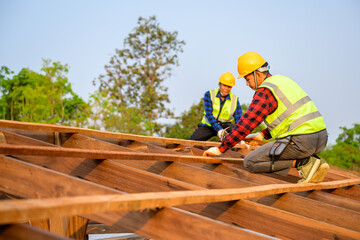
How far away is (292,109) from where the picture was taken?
3.77 metres

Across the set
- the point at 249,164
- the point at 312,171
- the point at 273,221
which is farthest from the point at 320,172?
the point at 273,221

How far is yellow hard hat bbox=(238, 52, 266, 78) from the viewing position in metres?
4.10

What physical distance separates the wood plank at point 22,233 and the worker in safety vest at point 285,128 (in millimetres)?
→ 2816

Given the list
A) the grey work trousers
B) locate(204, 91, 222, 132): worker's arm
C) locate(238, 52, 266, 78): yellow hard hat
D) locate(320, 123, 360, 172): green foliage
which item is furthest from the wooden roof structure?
locate(320, 123, 360, 172): green foliage

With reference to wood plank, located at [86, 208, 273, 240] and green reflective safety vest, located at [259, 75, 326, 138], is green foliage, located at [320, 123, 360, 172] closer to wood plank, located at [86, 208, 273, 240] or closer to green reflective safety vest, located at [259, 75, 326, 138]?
green reflective safety vest, located at [259, 75, 326, 138]

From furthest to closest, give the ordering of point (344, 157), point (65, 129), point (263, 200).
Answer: point (344, 157) < point (65, 129) < point (263, 200)

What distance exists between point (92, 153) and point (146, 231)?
3.38 ft

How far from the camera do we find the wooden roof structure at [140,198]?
5.01ft

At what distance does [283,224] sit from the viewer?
7.67ft

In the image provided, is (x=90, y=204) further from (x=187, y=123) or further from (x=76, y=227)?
(x=187, y=123)

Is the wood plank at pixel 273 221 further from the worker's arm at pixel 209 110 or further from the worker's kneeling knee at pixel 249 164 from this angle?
the worker's arm at pixel 209 110

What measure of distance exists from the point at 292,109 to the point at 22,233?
118 inches

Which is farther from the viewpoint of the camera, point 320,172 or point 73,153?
point 320,172

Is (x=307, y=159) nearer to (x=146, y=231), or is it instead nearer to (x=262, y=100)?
(x=262, y=100)
